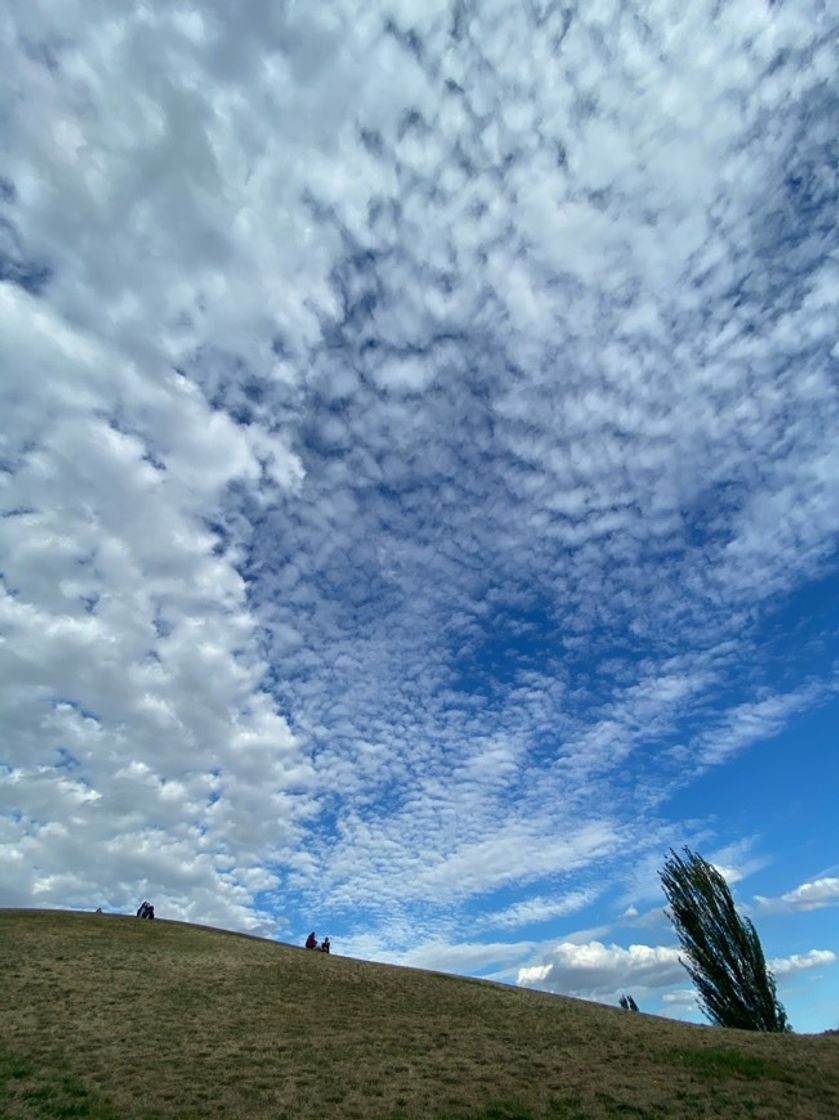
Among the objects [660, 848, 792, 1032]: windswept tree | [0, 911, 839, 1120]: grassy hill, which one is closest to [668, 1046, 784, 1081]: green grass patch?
[0, 911, 839, 1120]: grassy hill

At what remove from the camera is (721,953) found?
138 feet

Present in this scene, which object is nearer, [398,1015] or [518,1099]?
[518,1099]

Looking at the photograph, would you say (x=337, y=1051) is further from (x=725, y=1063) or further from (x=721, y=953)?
(x=721, y=953)

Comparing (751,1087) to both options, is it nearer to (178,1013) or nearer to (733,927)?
(178,1013)

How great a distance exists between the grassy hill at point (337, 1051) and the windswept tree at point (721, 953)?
49.9 ft

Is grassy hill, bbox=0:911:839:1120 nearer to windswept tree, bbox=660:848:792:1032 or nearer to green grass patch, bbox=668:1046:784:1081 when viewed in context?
green grass patch, bbox=668:1046:784:1081

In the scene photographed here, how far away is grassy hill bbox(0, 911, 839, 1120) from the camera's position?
642 inches

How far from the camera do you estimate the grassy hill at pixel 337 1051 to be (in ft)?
53.5

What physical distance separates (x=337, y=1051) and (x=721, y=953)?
32.0 metres

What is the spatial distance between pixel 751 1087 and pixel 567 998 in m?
17.0

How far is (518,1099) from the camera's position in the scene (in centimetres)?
1711

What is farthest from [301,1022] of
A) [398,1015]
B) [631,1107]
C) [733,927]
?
[733,927]

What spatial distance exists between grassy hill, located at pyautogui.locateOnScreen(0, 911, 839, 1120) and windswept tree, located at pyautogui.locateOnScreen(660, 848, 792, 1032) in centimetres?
1521

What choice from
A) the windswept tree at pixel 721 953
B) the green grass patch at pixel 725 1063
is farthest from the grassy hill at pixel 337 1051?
the windswept tree at pixel 721 953
